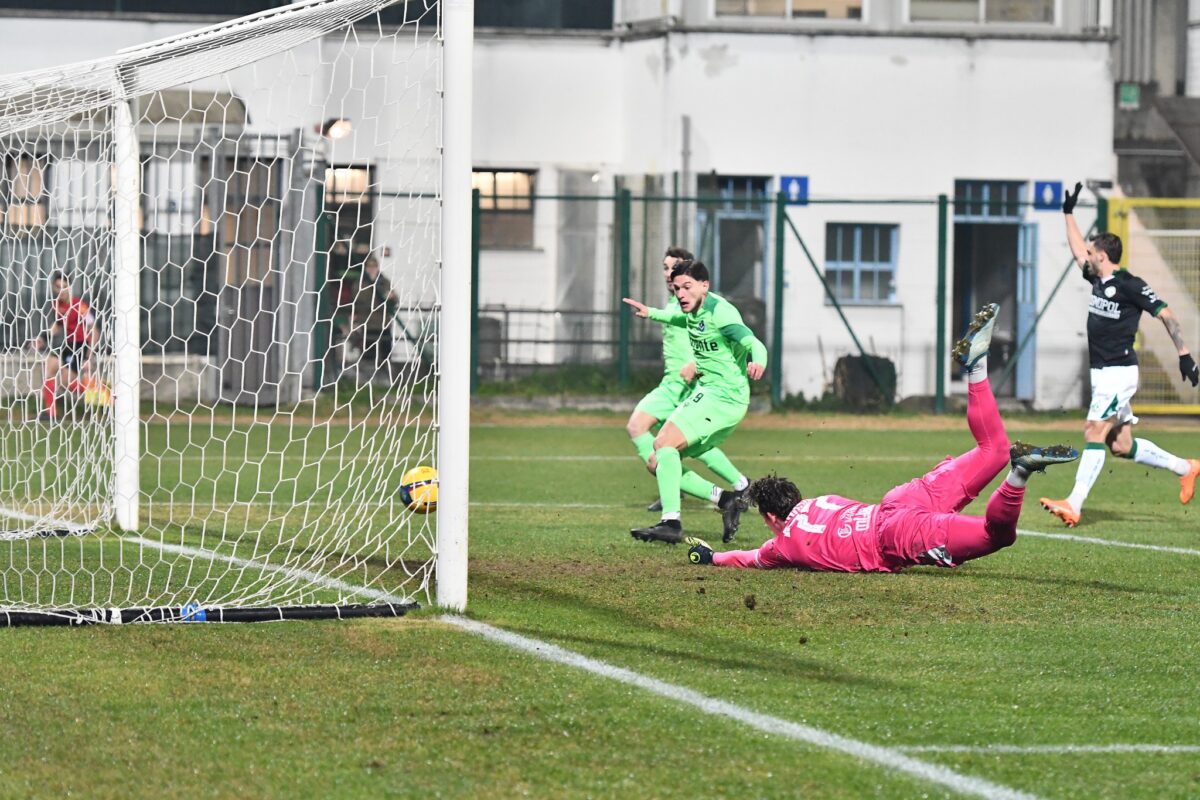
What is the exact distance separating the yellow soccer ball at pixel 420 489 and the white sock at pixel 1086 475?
4547 millimetres

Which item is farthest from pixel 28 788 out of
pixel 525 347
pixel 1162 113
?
pixel 1162 113

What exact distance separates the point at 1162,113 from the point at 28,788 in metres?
27.6

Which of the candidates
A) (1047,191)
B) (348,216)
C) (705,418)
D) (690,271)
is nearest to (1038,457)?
(705,418)

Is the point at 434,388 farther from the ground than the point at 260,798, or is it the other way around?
the point at 434,388

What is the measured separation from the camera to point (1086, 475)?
36.9ft

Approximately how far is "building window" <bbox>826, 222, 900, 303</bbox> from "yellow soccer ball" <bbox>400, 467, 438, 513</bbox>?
18.1 meters

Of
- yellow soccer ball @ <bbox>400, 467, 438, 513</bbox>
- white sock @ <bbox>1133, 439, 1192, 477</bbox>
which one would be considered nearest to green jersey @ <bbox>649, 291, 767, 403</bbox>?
yellow soccer ball @ <bbox>400, 467, 438, 513</bbox>

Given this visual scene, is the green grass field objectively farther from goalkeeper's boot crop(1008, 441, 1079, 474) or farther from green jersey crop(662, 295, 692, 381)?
green jersey crop(662, 295, 692, 381)

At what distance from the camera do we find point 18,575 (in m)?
8.05

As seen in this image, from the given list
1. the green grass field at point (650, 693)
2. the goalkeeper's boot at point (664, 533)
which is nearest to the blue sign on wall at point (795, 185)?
the goalkeeper's boot at point (664, 533)

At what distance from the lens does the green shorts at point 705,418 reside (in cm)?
1051

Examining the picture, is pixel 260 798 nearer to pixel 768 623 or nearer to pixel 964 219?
pixel 768 623

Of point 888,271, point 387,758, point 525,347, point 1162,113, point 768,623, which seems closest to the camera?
point 387,758

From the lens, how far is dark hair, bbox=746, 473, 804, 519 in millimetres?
8195
